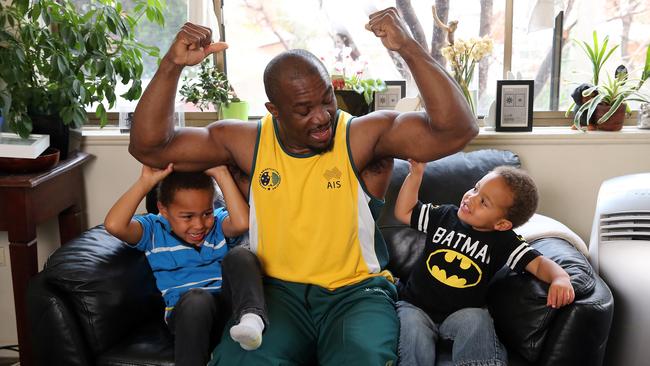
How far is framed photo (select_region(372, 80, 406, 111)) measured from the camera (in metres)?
2.78

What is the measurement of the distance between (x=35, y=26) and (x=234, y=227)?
1081 millimetres

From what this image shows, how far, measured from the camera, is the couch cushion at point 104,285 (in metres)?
1.87

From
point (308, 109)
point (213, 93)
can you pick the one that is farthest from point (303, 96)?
point (213, 93)

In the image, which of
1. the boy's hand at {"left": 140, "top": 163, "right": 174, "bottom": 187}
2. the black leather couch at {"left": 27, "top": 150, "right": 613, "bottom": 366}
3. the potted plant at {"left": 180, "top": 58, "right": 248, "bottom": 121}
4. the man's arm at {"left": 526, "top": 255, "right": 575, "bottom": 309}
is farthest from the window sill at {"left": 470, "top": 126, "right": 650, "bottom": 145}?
the boy's hand at {"left": 140, "top": 163, "right": 174, "bottom": 187}

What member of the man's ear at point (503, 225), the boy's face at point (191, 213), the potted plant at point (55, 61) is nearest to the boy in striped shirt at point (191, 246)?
the boy's face at point (191, 213)

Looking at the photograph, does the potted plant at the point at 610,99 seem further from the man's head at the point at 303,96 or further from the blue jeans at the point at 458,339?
the man's head at the point at 303,96

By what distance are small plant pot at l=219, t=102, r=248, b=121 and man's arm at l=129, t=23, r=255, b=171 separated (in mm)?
837

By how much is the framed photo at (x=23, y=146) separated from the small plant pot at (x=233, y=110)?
0.72 meters

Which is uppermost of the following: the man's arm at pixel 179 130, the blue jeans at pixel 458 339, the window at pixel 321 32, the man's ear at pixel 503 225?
the window at pixel 321 32

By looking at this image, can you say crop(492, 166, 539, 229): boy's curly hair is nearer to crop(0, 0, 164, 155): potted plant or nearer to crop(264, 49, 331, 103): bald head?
crop(264, 49, 331, 103): bald head

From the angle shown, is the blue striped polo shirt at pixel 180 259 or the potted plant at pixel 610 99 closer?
the blue striped polo shirt at pixel 180 259

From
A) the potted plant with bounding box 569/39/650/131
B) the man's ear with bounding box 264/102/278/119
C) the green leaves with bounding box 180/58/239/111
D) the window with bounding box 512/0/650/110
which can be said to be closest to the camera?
the man's ear with bounding box 264/102/278/119

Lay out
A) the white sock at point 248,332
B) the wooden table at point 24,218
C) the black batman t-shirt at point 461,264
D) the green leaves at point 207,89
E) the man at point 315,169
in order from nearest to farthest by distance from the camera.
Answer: the white sock at point 248,332 < the man at point 315,169 < the black batman t-shirt at point 461,264 < the wooden table at point 24,218 < the green leaves at point 207,89

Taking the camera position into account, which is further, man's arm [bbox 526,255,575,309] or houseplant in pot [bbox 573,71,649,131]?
houseplant in pot [bbox 573,71,649,131]
